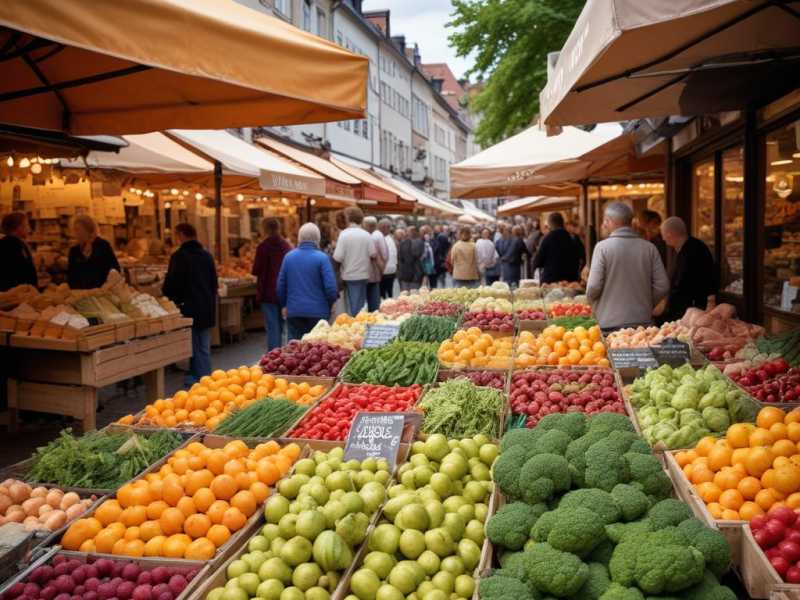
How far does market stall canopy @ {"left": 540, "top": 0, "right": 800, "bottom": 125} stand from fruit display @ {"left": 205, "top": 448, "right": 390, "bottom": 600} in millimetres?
2290

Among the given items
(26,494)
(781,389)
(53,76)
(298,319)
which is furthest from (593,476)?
(298,319)

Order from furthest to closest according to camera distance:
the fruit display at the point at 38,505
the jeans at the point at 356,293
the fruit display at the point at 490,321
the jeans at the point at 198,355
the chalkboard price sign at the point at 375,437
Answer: the jeans at the point at 356,293 → the jeans at the point at 198,355 → the fruit display at the point at 490,321 → the chalkboard price sign at the point at 375,437 → the fruit display at the point at 38,505

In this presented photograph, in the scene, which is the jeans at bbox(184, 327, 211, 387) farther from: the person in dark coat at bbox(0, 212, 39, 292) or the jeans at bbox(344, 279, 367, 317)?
the jeans at bbox(344, 279, 367, 317)

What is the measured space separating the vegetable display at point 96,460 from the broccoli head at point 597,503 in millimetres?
2397

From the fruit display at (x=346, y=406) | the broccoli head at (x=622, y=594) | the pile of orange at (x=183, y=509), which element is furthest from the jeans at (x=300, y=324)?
the broccoli head at (x=622, y=594)

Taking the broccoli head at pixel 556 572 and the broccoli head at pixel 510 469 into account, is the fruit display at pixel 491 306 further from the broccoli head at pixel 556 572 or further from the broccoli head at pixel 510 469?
the broccoli head at pixel 556 572

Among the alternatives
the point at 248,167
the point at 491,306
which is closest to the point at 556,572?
the point at 491,306

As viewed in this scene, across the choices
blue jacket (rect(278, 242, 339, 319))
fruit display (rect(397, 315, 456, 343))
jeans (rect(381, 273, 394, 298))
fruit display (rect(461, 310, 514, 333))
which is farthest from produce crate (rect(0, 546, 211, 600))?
jeans (rect(381, 273, 394, 298))

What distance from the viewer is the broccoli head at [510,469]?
3137 millimetres

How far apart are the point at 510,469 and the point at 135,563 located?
1.65 meters

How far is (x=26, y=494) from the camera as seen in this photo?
12.6 ft

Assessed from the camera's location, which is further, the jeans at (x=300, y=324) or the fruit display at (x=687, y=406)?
the jeans at (x=300, y=324)

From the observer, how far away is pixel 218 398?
5.33m

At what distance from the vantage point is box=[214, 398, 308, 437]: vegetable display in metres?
4.59
